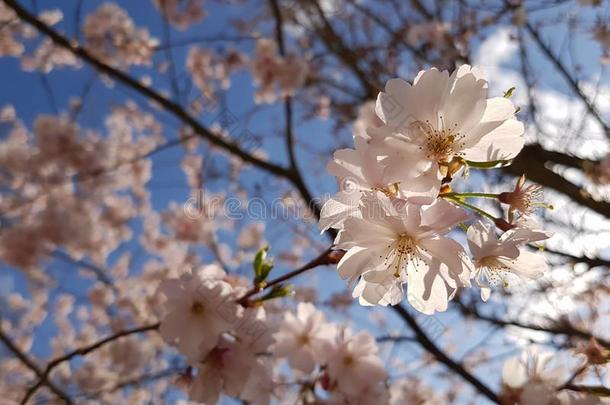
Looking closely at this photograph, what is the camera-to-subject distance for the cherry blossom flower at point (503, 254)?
1.14 metres

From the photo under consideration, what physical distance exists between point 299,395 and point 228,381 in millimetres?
598

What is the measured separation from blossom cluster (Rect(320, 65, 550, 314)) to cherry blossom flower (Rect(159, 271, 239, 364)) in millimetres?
701

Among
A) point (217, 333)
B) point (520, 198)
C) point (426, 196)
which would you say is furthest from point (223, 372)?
point (520, 198)

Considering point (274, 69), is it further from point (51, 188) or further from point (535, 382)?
point (535, 382)

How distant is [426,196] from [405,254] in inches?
8.9

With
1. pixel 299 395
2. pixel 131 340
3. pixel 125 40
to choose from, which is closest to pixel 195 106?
pixel 125 40

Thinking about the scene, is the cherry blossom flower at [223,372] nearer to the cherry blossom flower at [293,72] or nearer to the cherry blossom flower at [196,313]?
the cherry blossom flower at [196,313]

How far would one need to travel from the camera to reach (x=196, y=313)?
179 cm

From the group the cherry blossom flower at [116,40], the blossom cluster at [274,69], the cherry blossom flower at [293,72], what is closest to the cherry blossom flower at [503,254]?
the blossom cluster at [274,69]

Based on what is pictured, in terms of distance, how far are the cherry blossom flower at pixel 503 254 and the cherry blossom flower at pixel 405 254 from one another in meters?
0.05

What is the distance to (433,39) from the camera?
17.2ft

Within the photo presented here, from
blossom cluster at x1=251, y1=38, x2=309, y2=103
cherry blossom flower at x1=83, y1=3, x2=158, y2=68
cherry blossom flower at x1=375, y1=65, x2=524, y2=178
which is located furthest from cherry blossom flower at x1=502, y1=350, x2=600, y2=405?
cherry blossom flower at x1=83, y1=3, x2=158, y2=68

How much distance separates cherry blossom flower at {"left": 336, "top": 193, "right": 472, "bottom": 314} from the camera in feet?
3.67

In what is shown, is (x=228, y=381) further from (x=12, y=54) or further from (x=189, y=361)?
(x=12, y=54)
